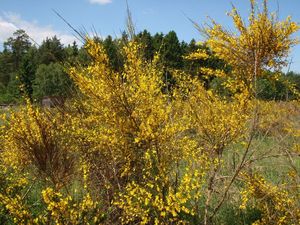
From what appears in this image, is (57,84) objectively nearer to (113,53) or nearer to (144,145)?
(113,53)

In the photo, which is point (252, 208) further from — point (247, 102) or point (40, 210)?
point (40, 210)

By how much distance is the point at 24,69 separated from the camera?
147 ft

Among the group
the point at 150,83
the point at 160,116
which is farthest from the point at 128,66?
the point at 160,116

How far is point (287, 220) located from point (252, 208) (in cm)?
88

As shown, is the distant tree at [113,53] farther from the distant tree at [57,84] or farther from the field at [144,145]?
the distant tree at [57,84]

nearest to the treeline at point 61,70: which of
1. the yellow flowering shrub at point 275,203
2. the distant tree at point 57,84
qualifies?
the distant tree at point 57,84

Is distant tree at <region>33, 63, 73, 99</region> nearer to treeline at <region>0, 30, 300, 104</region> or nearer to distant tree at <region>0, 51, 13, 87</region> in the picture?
treeline at <region>0, 30, 300, 104</region>

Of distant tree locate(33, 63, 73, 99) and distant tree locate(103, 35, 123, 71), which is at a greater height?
distant tree locate(103, 35, 123, 71)

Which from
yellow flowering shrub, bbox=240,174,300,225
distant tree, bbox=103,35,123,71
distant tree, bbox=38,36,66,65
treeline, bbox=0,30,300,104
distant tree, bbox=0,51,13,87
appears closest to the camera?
distant tree, bbox=38,36,66,65

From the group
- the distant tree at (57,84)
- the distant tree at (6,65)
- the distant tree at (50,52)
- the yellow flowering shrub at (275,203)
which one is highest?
the distant tree at (6,65)

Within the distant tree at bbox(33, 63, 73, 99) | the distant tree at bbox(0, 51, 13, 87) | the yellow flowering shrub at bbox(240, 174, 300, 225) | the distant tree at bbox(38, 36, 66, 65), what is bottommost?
the yellow flowering shrub at bbox(240, 174, 300, 225)

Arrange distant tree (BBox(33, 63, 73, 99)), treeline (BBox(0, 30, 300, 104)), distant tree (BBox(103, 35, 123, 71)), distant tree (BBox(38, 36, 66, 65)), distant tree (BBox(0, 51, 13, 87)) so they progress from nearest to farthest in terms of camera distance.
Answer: distant tree (BBox(38, 36, 66, 65)), distant tree (BBox(103, 35, 123, 71)), treeline (BBox(0, 30, 300, 104)), distant tree (BBox(33, 63, 73, 99)), distant tree (BBox(0, 51, 13, 87))

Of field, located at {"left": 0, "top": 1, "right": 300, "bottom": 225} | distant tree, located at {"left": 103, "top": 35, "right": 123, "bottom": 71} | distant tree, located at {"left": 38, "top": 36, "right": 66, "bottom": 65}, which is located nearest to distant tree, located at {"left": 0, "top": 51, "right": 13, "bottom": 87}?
field, located at {"left": 0, "top": 1, "right": 300, "bottom": 225}

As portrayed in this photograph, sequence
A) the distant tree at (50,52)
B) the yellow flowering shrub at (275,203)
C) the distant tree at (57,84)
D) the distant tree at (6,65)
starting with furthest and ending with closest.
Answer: the distant tree at (6,65)
the distant tree at (57,84)
the yellow flowering shrub at (275,203)
the distant tree at (50,52)
